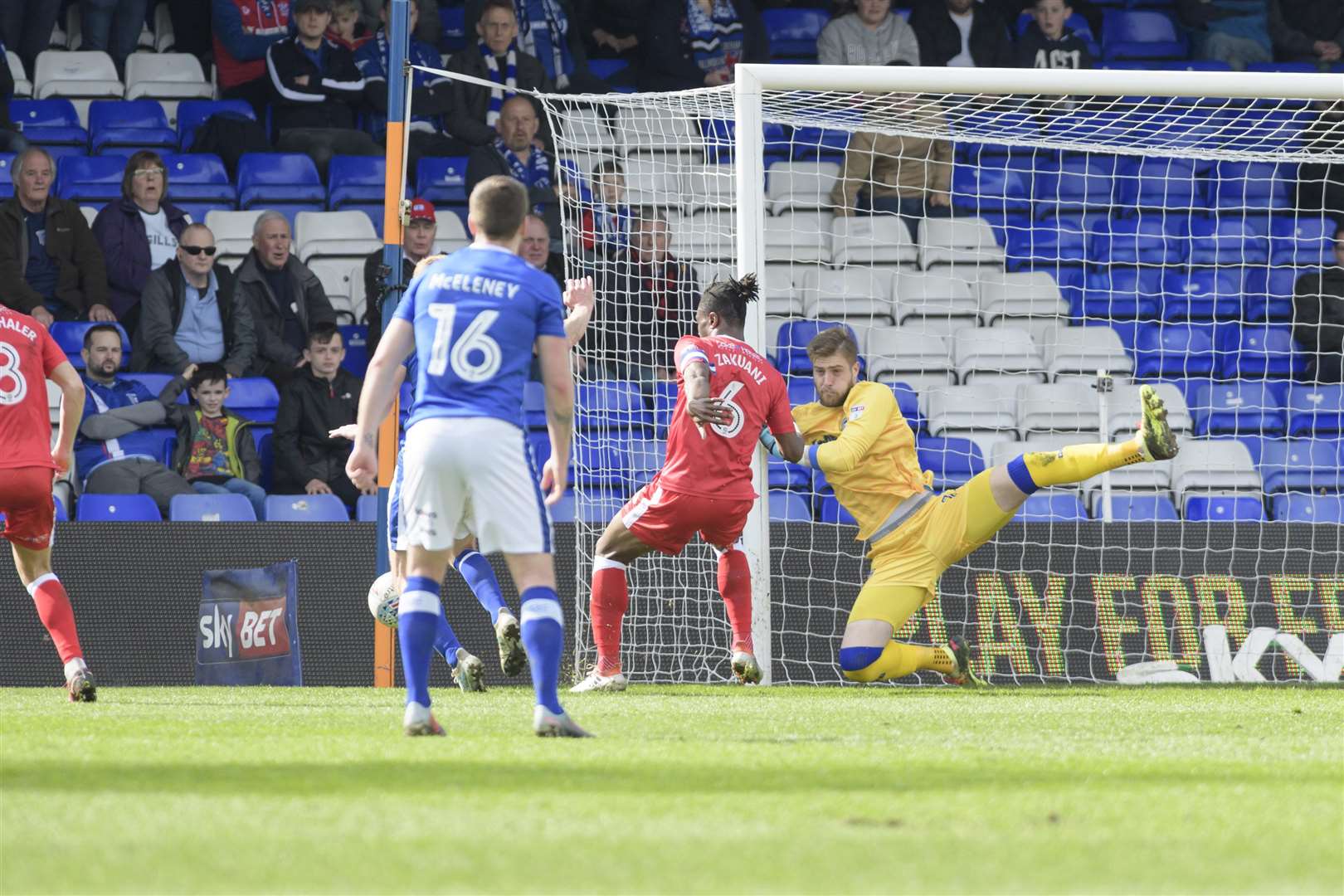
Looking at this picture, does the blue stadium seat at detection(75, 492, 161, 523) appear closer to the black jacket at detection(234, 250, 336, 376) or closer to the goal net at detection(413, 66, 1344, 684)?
the black jacket at detection(234, 250, 336, 376)

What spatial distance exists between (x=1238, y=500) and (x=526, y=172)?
18.9 feet

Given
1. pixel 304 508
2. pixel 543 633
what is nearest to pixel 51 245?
pixel 304 508

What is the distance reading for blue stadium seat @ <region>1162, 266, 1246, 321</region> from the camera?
12617 millimetres

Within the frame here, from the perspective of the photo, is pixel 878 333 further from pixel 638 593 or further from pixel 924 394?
pixel 638 593

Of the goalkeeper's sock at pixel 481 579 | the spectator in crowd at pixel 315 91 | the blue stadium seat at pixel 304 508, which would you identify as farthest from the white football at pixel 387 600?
the spectator in crowd at pixel 315 91

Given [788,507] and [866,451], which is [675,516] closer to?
[866,451]

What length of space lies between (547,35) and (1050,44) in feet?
14.0

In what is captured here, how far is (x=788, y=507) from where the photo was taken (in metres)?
11.0

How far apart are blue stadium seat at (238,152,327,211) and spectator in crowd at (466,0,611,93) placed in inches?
79.2

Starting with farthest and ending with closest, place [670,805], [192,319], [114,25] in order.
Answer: [114,25]
[192,319]
[670,805]

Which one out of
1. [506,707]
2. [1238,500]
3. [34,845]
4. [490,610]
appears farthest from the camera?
[1238,500]

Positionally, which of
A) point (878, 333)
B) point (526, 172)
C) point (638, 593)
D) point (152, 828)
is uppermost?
point (526, 172)

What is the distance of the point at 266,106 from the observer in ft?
46.7

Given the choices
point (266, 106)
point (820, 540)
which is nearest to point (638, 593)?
point (820, 540)
